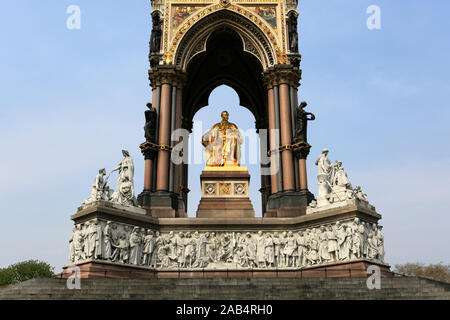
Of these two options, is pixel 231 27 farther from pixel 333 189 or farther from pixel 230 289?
pixel 230 289

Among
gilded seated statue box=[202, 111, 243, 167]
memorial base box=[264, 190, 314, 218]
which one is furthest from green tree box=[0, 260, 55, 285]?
memorial base box=[264, 190, 314, 218]

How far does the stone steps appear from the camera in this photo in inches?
577

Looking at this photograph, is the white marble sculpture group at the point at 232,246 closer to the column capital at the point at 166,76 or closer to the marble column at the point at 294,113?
the marble column at the point at 294,113

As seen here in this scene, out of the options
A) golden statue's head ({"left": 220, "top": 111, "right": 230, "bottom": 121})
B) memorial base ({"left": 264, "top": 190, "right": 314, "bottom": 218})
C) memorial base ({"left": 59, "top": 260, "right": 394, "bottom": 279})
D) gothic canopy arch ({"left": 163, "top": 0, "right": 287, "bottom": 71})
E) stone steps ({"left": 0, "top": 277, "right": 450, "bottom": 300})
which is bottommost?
stone steps ({"left": 0, "top": 277, "right": 450, "bottom": 300})

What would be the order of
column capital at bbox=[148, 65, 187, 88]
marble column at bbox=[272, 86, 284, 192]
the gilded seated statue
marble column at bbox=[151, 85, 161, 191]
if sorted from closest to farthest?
marble column at bbox=[151, 85, 161, 191] → marble column at bbox=[272, 86, 284, 192] → column capital at bbox=[148, 65, 187, 88] → the gilded seated statue

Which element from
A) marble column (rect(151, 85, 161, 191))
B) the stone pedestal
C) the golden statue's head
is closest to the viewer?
marble column (rect(151, 85, 161, 191))

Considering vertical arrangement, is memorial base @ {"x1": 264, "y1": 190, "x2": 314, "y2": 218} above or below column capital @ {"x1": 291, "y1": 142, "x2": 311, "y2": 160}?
below

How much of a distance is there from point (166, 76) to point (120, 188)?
667 centimetres

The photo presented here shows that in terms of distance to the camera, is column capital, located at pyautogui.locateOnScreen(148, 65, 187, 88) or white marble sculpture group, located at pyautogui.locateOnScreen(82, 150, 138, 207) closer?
white marble sculpture group, located at pyautogui.locateOnScreen(82, 150, 138, 207)

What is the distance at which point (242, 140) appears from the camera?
1067 inches

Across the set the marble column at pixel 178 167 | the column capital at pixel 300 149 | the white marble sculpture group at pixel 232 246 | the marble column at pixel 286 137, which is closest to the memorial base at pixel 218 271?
the white marble sculpture group at pixel 232 246

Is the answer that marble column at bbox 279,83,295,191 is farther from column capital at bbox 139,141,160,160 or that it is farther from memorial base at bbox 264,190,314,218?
column capital at bbox 139,141,160,160

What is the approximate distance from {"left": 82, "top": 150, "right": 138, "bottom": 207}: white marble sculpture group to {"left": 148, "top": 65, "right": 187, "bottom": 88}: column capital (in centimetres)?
471
